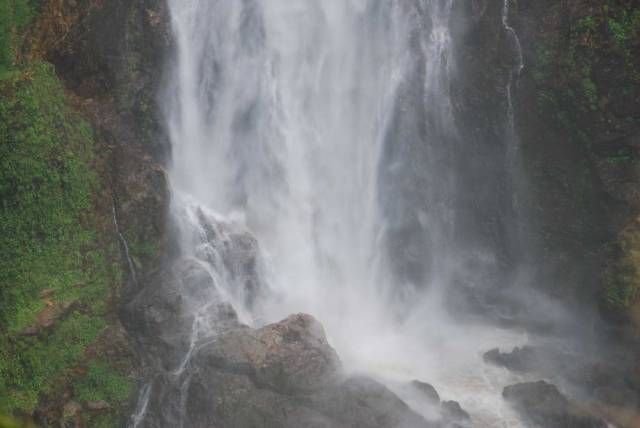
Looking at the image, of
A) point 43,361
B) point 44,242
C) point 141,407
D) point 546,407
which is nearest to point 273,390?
point 141,407

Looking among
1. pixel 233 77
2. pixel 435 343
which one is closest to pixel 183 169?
pixel 233 77

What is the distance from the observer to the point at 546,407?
53.2 ft

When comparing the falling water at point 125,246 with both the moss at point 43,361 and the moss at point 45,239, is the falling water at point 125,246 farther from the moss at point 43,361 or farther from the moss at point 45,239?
the moss at point 43,361

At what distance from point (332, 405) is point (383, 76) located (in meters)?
12.6

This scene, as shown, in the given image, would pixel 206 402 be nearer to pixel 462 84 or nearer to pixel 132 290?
pixel 132 290

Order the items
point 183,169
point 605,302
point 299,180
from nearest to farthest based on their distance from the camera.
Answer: point 605,302, point 183,169, point 299,180

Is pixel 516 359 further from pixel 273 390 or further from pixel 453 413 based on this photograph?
pixel 273 390

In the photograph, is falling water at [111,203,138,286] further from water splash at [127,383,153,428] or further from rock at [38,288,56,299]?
water splash at [127,383,153,428]

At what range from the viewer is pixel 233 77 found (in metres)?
20.5

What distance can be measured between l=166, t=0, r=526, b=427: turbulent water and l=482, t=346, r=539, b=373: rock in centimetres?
46

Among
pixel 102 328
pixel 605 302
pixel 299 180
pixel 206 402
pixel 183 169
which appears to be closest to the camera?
pixel 206 402

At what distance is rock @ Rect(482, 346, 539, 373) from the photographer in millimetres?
18750

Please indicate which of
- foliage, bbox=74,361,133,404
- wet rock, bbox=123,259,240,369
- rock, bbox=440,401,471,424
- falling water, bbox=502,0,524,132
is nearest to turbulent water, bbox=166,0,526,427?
falling water, bbox=502,0,524,132

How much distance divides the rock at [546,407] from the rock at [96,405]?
38.6 feet
